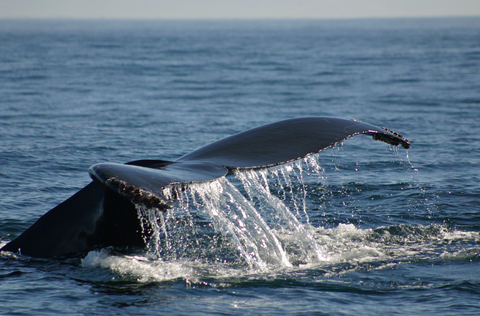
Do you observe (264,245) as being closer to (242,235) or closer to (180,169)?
(242,235)

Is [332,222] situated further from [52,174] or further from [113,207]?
[52,174]

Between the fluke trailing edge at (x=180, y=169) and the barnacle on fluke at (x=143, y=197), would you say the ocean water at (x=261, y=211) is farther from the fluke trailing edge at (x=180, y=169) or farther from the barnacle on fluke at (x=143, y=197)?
the barnacle on fluke at (x=143, y=197)

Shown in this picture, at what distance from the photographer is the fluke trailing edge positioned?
3.89 metres

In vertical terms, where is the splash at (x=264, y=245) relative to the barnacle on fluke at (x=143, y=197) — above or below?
below

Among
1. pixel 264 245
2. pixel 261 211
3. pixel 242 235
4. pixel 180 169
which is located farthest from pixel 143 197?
pixel 261 211

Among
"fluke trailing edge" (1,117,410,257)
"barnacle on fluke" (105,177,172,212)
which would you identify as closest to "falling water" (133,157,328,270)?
"fluke trailing edge" (1,117,410,257)

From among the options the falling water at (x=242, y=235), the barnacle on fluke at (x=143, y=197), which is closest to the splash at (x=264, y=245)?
the falling water at (x=242, y=235)

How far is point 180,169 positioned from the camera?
12.0ft

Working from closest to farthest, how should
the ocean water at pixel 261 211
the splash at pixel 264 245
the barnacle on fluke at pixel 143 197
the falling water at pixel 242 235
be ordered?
1. the barnacle on fluke at pixel 143 197
2. the ocean water at pixel 261 211
3. the splash at pixel 264 245
4. the falling water at pixel 242 235

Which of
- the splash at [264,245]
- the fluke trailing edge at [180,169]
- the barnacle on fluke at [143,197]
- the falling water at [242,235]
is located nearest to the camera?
the barnacle on fluke at [143,197]

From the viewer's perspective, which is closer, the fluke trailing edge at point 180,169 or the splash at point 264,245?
the fluke trailing edge at point 180,169

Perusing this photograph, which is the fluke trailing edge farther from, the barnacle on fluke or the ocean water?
the barnacle on fluke

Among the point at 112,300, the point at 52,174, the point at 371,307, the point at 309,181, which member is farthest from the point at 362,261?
the point at 52,174

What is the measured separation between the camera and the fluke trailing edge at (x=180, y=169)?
3887mm
